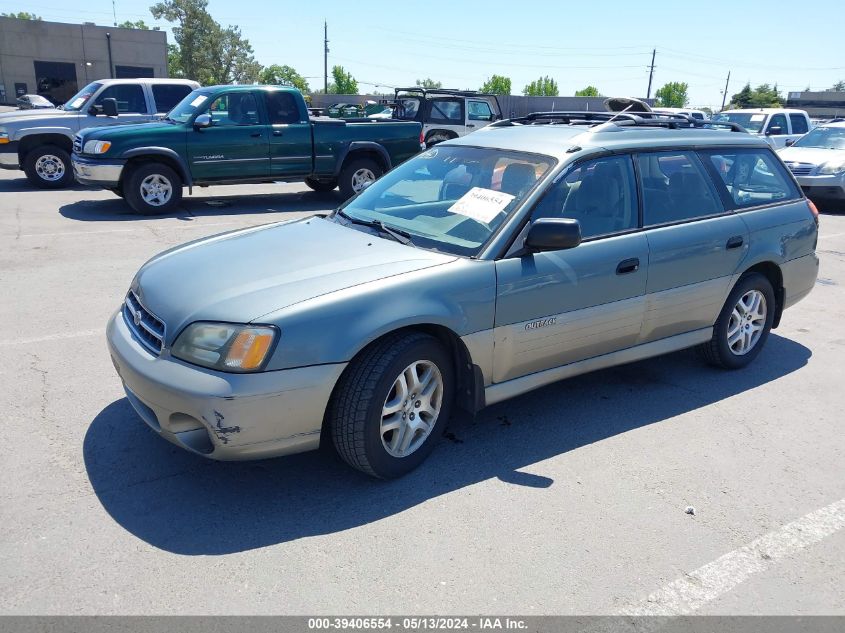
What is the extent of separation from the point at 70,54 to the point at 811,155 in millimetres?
54252

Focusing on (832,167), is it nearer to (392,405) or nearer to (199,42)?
(392,405)

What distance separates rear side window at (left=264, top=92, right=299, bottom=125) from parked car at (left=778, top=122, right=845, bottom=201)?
9313 millimetres

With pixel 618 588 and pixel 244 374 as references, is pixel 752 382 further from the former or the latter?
pixel 244 374

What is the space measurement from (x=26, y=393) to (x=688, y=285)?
4269 mm

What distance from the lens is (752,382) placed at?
198 inches

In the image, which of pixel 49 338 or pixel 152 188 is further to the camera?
pixel 152 188

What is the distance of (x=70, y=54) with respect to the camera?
52344 millimetres

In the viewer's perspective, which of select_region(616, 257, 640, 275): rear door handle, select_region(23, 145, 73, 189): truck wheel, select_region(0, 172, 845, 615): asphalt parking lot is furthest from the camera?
Answer: select_region(23, 145, 73, 189): truck wheel

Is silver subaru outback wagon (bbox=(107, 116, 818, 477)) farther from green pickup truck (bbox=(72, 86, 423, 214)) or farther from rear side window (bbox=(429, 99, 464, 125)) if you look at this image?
rear side window (bbox=(429, 99, 464, 125))

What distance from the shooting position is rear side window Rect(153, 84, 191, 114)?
1302 cm

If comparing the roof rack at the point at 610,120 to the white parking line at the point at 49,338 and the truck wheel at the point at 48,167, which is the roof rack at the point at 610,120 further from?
the truck wheel at the point at 48,167

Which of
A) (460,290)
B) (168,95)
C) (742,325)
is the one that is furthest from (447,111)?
(460,290)

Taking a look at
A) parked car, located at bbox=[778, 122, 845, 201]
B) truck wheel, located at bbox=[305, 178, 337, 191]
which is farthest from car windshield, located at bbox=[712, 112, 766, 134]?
truck wheel, located at bbox=[305, 178, 337, 191]

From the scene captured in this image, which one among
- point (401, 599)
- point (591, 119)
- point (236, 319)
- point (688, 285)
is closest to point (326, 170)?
point (591, 119)
